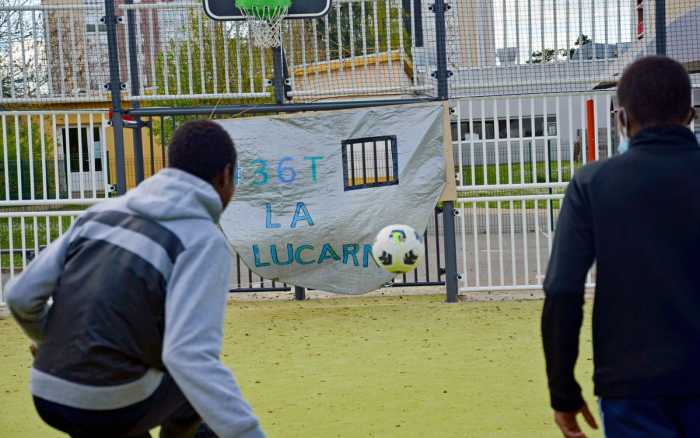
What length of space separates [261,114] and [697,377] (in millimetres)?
7856

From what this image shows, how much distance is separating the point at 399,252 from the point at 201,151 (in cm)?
480

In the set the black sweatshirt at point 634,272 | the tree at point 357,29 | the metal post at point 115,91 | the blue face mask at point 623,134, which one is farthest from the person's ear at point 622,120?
the metal post at point 115,91

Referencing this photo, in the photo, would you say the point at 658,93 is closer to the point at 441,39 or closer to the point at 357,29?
the point at 441,39

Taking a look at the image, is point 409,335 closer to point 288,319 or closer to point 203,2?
point 288,319

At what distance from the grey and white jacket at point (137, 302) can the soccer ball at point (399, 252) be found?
4800 millimetres

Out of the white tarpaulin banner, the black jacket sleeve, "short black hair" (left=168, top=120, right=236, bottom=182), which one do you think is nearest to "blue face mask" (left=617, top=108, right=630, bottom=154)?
the black jacket sleeve

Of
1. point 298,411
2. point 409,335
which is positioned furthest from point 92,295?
point 409,335

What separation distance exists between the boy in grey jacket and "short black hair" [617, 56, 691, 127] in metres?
1.38

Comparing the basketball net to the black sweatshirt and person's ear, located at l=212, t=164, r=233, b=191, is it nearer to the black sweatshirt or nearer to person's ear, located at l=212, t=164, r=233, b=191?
person's ear, located at l=212, t=164, r=233, b=191

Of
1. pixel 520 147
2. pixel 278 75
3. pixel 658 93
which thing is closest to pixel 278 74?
pixel 278 75

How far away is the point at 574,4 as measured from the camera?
32.5 ft

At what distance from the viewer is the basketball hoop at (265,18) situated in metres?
9.62

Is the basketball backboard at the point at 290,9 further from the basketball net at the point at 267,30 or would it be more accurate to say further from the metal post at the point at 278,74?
the metal post at the point at 278,74

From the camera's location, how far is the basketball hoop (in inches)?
379
